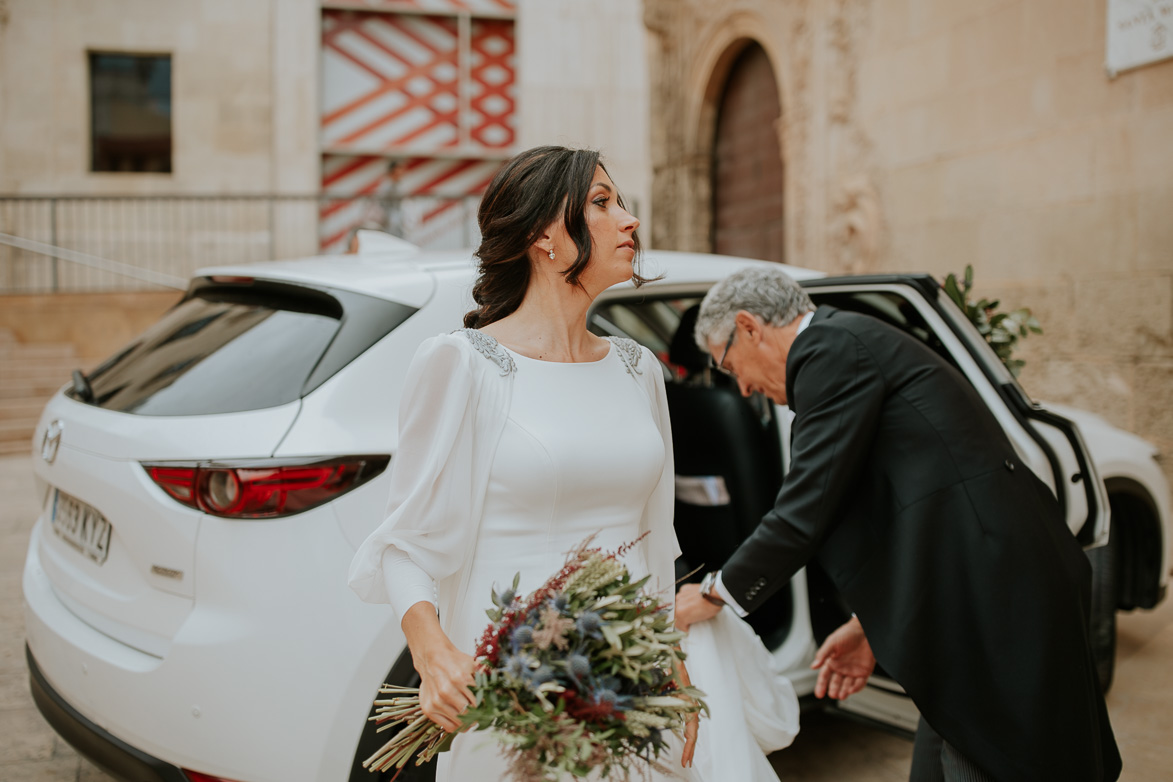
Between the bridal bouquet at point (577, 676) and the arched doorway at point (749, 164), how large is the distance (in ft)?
28.4

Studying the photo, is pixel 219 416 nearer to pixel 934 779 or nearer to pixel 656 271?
pixel 656 271

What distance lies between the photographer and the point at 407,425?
157 centimetres

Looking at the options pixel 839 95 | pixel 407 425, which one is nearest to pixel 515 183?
pixel 407 425

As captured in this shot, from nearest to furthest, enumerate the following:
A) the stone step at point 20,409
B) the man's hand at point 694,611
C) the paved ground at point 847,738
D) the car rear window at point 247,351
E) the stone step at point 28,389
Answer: the man's hand at point 694,611 → the car rear window at point 247,351 → the paved ground at point 847,738 → the stone step at point 20,409 → the stone step at point 28,389

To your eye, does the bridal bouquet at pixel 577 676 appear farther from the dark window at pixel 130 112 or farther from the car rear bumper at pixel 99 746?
the dark window at pixel 130 112

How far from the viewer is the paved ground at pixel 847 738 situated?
10.2ft

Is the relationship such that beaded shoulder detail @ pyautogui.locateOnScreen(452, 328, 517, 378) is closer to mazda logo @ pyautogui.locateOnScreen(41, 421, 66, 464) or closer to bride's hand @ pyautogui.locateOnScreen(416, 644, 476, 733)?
bride's hand @ pyautogui.locateOnScreen(416, 644, 476, 733)

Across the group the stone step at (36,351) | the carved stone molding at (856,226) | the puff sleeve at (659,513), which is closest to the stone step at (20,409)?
the stone step at (36,351)

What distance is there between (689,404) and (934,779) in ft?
4.99

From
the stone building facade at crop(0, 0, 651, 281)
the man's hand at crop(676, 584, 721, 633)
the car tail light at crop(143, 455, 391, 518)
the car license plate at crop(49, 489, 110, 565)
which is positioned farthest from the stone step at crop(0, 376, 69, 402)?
the man's hand at crop(676, 584, 721, 633)

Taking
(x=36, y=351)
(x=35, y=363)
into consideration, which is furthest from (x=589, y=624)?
(x=36, y=351)

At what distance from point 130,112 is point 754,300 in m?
14.1

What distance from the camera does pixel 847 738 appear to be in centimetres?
340

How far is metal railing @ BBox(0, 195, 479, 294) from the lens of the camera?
42.2 ft
